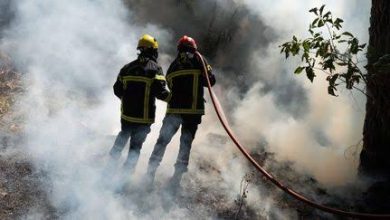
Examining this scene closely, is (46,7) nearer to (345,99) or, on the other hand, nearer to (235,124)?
(235,124)

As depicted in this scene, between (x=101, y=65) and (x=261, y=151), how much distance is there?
375 centimetres

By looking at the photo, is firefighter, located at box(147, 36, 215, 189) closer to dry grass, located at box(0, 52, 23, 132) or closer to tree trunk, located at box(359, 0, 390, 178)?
tree trunk, located at box(359, 0, 390, 178)

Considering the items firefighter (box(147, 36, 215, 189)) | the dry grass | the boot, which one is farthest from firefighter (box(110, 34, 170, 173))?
the dry grass

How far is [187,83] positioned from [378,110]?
2.49 metres

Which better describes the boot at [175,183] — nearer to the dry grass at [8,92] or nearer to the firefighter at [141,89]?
the firefighter at [141,89]

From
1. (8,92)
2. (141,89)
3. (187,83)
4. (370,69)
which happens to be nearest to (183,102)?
(187,83)

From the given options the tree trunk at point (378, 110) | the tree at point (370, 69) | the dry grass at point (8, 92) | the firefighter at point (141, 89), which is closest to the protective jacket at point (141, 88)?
the firefighter at point (141, 89)

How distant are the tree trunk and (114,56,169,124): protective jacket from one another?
2441 mm

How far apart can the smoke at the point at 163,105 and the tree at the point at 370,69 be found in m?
0.61

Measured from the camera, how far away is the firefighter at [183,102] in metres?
5.59

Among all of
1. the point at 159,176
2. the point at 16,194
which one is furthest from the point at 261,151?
the point at 16,194

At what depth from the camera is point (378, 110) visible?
559 cm

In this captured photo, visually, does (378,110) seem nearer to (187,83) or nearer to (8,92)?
(187,83)

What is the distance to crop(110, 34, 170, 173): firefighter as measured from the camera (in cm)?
532
